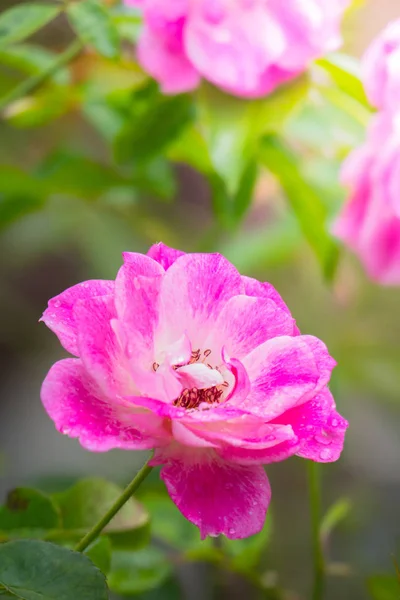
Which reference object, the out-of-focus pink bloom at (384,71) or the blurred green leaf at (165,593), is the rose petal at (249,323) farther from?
the blurred green leaf at (165,593)

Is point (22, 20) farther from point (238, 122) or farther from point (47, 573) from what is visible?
point (47, 573)

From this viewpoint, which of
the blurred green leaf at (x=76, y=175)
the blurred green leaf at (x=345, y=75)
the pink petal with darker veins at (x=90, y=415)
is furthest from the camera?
the blurred green leaf at (x=76, y=175)

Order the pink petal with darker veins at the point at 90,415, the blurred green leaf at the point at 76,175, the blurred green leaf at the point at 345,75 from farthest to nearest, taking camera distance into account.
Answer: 1. the blurred green leaf at the point at 76,175
2. the blurred green leaf at the point at 345,75
3. the pink petal with darker veins at the point at 90,415

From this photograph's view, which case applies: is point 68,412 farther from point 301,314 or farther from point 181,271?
point 301,314

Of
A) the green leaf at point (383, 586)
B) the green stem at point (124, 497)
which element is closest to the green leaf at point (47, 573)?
the green stem at point (124, 497)

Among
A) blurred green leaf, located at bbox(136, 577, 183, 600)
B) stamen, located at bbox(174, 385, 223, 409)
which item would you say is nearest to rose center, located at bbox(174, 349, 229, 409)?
stamen, located at bbox(174, 385, 223, 409)

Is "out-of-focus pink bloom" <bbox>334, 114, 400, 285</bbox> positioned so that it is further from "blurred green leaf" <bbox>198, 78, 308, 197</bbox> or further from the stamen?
the stamen
